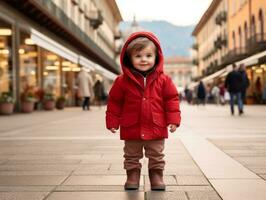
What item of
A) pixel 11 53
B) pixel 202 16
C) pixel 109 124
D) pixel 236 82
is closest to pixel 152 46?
pixel 109 124

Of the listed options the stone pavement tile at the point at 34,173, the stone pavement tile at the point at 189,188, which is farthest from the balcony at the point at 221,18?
the stone pavement tile at the point at 189,188

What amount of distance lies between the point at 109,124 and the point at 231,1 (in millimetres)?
47863

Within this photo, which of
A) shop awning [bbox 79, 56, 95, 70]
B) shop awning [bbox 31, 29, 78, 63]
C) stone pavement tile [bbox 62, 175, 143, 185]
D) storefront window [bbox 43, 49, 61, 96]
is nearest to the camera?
stone pavement tile [bbox 62, 175, 143, 185]

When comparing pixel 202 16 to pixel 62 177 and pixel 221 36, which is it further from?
pixel 62 177

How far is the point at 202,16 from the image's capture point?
7350 cm

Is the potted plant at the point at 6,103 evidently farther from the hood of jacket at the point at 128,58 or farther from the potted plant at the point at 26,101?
the hood of jacket at the point at 128,58

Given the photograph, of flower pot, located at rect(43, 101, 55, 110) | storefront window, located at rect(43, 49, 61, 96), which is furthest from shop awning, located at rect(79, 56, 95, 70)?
flower pot, located at rect(43, 101, 55, 110)

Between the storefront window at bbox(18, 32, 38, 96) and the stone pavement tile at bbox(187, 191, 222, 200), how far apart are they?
1664 cm

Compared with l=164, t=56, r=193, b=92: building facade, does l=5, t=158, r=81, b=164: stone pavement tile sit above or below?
below

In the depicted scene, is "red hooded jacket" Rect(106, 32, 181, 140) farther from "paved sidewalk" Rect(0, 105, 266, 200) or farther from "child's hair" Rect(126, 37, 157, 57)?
"paved sidewalk" Rect(0, 105, 266, 200)

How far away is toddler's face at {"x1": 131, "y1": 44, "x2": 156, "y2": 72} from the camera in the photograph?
4129 millimetres

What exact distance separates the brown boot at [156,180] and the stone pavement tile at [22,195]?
0.81 metres

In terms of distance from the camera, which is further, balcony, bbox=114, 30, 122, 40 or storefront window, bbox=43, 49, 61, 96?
balcony, bbox=114, 30, 122, 40

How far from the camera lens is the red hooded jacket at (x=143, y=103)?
417 cm
